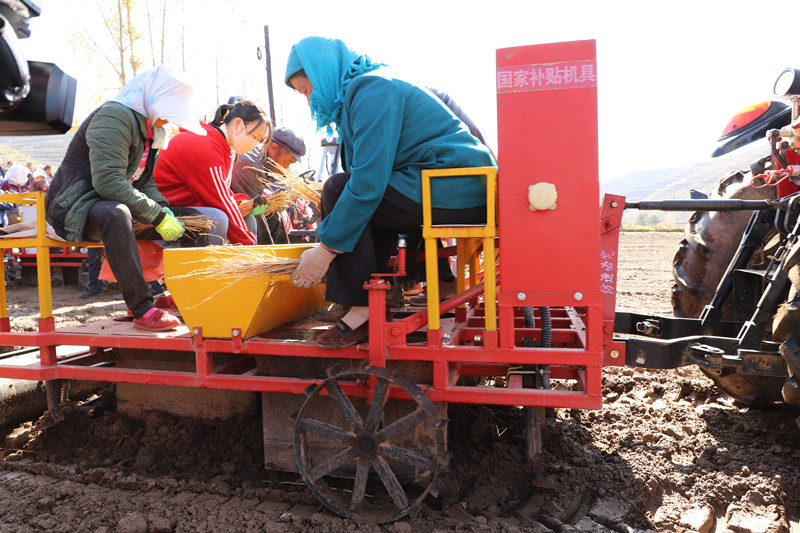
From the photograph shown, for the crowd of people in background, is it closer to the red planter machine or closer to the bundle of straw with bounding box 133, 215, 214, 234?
the bundle of straw with bounding box 133, 215, 214, 234

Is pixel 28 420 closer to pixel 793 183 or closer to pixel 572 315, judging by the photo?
pixel 572 315

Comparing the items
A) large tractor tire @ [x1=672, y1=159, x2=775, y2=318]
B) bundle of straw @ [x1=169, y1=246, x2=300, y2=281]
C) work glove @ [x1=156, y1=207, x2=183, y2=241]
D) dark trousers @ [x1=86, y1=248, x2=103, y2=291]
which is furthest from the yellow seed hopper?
dark trousers @ [x1=86, y1=248, x2=103, y2=291]

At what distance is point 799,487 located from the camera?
2502mm

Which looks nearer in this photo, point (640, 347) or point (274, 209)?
point (640, 347)

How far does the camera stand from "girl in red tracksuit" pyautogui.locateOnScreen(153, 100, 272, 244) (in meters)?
3.58

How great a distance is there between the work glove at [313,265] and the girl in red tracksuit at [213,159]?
151 cm

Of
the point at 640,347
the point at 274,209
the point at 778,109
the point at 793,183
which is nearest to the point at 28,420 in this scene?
the point at 274,209

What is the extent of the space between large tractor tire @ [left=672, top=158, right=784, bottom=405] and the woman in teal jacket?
190 centimetres

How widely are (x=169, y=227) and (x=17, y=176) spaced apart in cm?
1004

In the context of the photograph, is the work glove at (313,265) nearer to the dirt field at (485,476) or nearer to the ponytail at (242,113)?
the dirt field at (485,476)

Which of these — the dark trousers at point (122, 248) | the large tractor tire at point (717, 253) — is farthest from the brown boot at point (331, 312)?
the large tractor tire at point (717, 253)

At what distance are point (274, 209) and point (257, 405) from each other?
6.52 feet

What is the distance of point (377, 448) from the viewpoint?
2217 mm

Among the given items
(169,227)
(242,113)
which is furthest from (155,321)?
(242,113)
